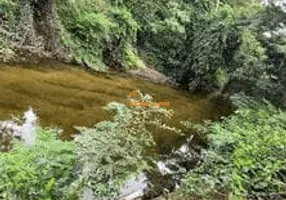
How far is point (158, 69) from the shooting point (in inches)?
936

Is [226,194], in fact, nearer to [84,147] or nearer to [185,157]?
[84,147]

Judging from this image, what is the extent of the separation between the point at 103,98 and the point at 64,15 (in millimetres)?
6779

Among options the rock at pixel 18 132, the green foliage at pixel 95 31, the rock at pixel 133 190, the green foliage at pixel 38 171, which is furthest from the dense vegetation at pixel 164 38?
the green foliage at pixel 38 171

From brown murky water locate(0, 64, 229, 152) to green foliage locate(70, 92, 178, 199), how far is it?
10.9 feet

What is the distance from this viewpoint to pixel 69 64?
16.4 m

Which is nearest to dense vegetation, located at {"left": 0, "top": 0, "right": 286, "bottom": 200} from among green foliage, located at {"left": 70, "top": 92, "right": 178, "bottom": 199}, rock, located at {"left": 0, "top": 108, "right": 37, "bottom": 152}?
green foliage, located at {"left": 70, "top": 92, "right": 178, "bottom": 199}

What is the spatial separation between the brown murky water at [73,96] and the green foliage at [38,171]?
116 inches

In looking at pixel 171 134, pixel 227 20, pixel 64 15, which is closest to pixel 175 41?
pixel 227 20

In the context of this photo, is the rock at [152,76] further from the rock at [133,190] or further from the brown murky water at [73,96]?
the rock at [133,190]

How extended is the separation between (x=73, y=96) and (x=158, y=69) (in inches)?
483

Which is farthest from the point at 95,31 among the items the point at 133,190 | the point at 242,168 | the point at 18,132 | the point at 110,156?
the point at 110,156

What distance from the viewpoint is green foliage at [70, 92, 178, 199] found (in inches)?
211

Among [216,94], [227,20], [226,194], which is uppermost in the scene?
[227,20]

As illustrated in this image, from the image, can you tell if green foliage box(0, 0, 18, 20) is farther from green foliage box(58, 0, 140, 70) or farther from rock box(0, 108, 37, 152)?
rock box(0, 108, 37, 152)
